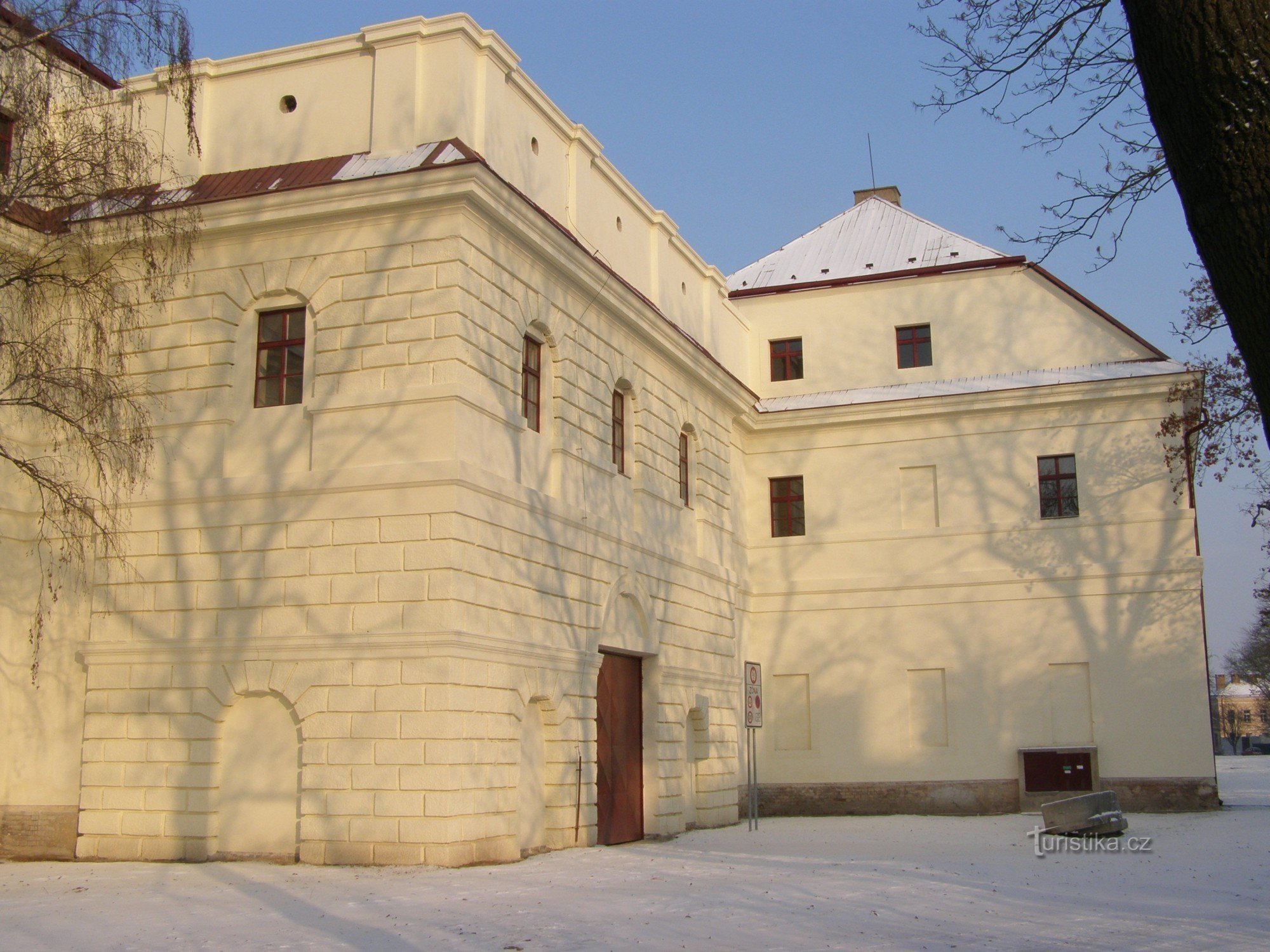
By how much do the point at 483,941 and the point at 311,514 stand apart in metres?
7.72

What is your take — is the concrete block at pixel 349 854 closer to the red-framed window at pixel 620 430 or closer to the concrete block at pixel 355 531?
the concrete block at pixel 355 531

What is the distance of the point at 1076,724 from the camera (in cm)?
2619

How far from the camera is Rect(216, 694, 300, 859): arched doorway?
15.4 meters

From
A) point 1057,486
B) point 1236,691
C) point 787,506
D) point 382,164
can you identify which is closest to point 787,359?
point 787,506

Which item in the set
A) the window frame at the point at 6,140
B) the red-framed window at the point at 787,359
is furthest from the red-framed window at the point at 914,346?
the window frame at the point at 6,140

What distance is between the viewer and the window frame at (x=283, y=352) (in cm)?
1666

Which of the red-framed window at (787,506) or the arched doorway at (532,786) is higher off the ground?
the red-framed window at (787,506)

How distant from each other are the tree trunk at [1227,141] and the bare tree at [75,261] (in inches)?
435

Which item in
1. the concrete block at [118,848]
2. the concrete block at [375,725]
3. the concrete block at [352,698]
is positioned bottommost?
the concrete block at [118,848]

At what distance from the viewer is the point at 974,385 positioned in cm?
2834

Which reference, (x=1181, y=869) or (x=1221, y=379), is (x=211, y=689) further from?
(x=1221, y=379)

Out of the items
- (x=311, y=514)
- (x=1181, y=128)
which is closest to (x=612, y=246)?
(x=311, y=514)

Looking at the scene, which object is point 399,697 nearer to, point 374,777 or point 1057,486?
→ point 374,777

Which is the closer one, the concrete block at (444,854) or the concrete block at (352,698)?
the concrete block at (444,854)
